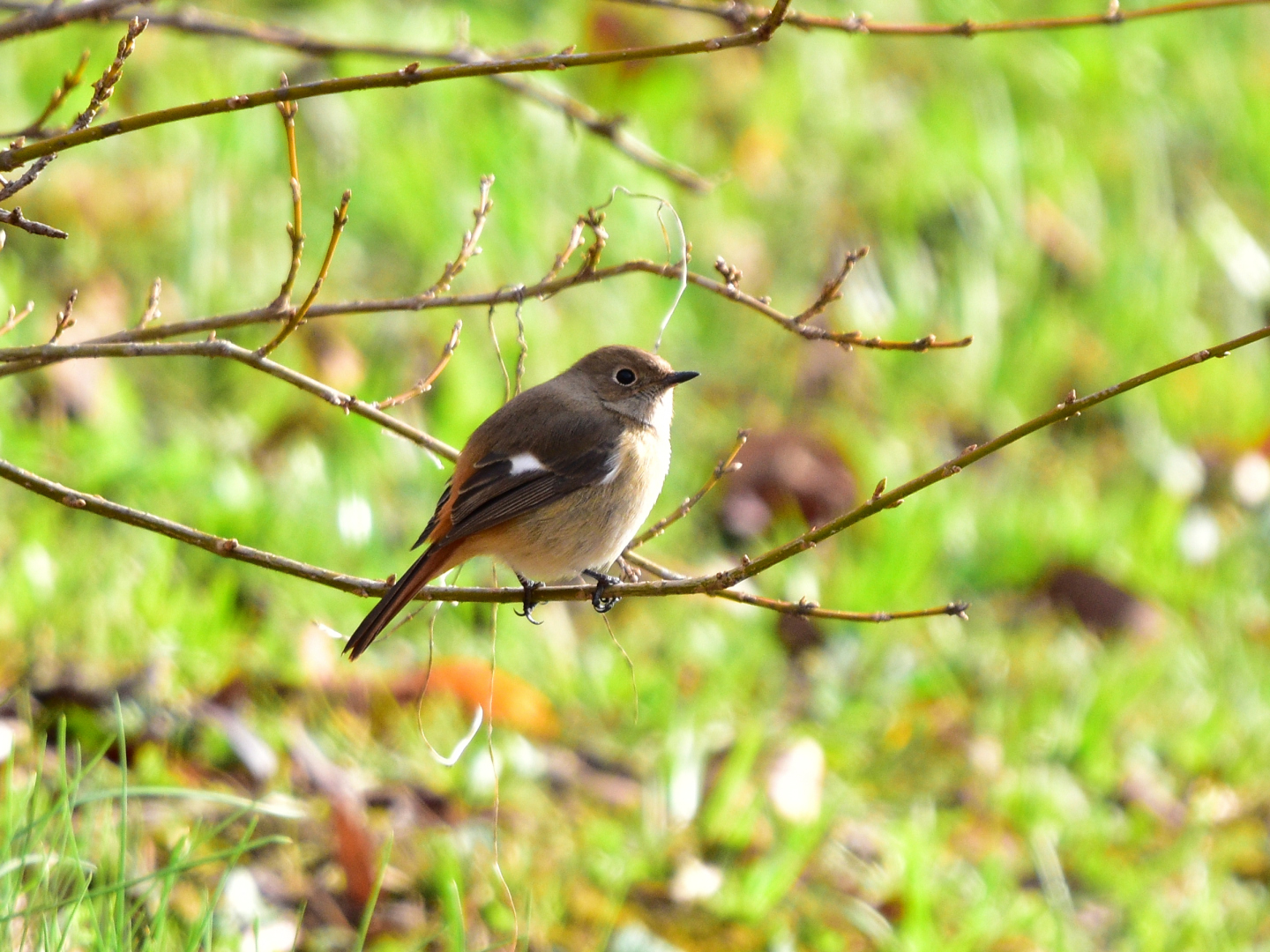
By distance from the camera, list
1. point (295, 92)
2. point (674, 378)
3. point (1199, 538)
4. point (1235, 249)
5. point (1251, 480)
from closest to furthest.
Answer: point (295, 92) → point (674, 378) → point (1199, 538) → point (1251, 480) → point (1235, 249)

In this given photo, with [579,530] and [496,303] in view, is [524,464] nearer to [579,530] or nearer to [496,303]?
[579,530]

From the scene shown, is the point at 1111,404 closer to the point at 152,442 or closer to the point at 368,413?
the point at 152,442

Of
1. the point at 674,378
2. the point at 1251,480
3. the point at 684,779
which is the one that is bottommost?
the point at 684,779

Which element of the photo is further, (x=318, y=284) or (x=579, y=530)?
(x=579, y=530)

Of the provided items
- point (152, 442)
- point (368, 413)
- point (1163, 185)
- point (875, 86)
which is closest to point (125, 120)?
point (368, 413)

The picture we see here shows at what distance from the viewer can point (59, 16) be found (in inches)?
Result: 78.7

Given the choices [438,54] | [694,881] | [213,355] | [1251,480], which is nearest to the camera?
[213,355]

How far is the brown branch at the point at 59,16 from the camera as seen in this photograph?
192 centimetres

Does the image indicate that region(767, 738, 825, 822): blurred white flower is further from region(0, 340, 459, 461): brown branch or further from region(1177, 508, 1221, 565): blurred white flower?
region(1177, 508, 1221, 565): blurred white flower

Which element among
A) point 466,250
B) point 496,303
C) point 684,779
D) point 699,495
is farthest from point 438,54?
point 684,779

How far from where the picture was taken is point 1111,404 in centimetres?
666

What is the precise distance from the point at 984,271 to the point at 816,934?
13.1ft

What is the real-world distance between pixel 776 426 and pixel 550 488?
2947 millimetres

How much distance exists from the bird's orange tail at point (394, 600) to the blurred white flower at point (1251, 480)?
176 inches
